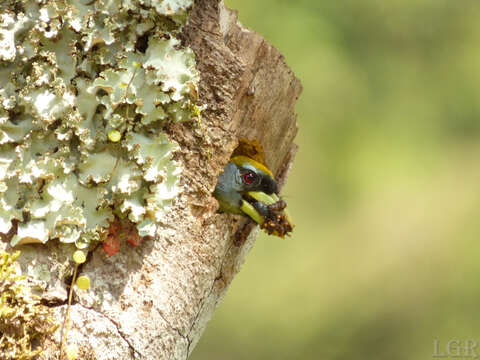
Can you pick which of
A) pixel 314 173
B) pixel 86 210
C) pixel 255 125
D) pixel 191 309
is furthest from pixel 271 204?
pixel 314 173

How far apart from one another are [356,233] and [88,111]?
8.05 feet

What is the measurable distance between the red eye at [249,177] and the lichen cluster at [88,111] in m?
0.35

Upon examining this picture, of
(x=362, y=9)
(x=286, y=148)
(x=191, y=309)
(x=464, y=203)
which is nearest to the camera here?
(x=191, y=309)

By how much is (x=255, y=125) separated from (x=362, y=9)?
2463mm

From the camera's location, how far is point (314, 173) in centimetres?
366

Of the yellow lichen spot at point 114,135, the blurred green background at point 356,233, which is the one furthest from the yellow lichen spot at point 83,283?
the blurred green background at point 356,233

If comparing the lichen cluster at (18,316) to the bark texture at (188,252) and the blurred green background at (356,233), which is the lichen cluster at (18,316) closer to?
the bark texture at (188,252)

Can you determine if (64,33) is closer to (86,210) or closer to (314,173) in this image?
(86,210)

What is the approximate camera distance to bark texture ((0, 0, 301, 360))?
1.34 m

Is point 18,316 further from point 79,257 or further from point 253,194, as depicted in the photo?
point 253,194

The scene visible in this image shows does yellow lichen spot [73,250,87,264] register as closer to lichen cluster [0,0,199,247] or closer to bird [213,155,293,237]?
lichen cluster [0,0,199,247]

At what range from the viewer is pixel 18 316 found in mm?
1291

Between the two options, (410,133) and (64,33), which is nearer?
(64,33)

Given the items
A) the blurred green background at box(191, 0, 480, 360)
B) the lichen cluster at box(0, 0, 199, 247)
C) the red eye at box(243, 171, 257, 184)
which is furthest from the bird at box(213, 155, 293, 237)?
the blurred green background at box(191, 0, 480, 360)
